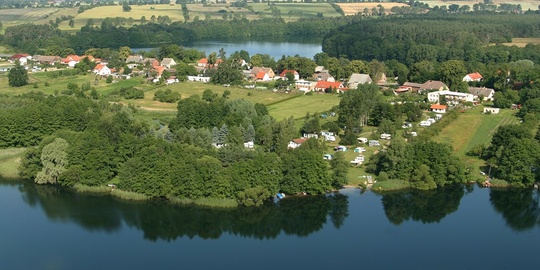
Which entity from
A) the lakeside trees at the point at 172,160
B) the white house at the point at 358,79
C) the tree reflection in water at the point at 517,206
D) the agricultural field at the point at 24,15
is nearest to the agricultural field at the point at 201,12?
the agricultural field at the point at 24,15

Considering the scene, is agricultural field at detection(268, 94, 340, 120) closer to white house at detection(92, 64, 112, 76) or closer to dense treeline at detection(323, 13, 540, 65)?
white house at detection(92, 64, 112, 76)

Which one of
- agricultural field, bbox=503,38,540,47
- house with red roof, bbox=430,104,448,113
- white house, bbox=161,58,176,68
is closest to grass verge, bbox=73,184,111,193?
house with red roof, bbox=430,104,448,113

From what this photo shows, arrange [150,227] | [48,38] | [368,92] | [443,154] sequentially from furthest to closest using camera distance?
[48,38] < [368,92] < [443,154] < [150,227]

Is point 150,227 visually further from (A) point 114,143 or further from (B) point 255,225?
(A) point 114,143

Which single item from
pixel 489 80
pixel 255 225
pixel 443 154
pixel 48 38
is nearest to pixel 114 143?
pixel 255 225

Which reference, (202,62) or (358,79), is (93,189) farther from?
(202,62)

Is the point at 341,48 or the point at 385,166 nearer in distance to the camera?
the point at 385,166
